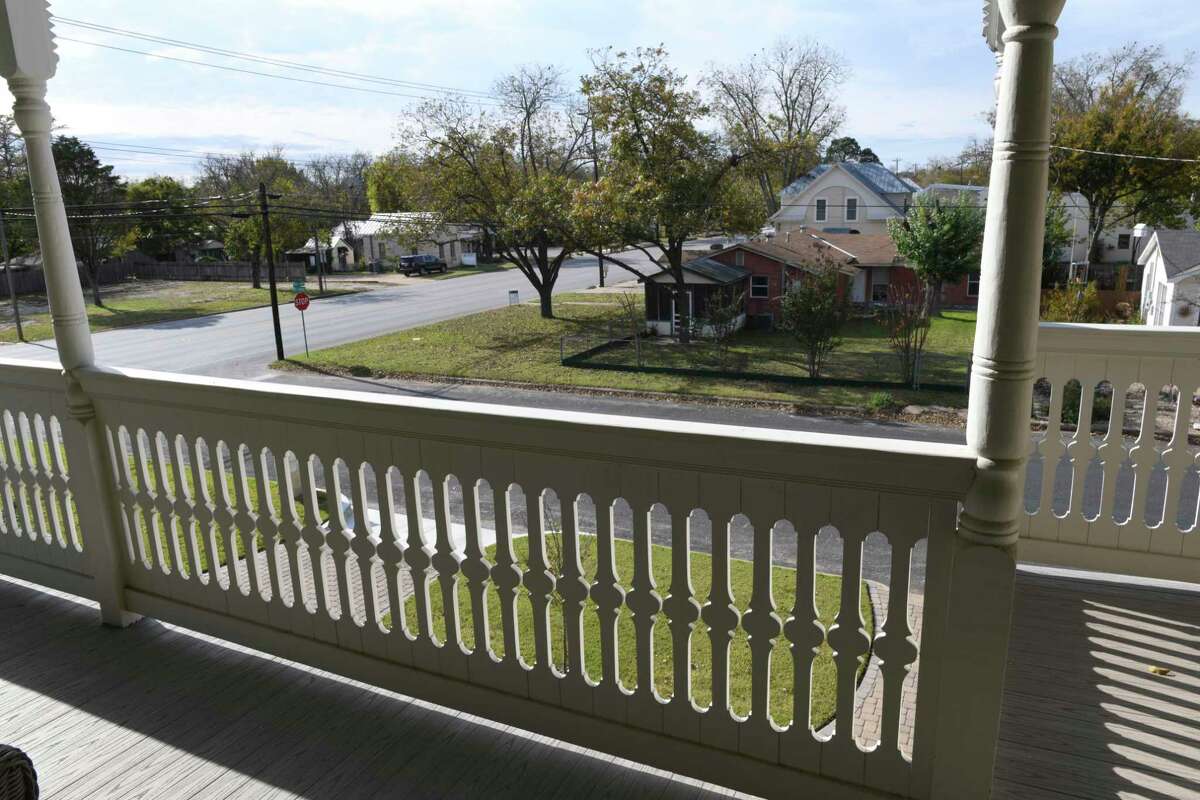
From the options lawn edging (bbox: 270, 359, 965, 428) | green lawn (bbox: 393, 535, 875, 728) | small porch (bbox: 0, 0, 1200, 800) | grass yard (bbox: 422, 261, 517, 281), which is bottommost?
lawn edging (bbox: 270, 359, 965, 428)

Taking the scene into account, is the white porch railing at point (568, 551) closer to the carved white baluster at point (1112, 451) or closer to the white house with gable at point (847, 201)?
the carved white baluster at point (1112, 451)

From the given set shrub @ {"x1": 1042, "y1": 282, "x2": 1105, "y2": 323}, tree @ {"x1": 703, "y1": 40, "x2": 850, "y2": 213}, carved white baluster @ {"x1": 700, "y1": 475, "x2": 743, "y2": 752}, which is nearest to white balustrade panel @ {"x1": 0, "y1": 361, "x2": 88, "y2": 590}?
carved white baluster @ {"x1": 700, "y1": 475, "x2": 743, "y2": 752}

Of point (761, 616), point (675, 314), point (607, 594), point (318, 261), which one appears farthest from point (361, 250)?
point (761, 616)

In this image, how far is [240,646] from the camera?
2578mm

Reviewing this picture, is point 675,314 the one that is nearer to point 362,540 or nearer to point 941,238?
point 941,238

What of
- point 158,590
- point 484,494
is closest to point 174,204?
point 484,494

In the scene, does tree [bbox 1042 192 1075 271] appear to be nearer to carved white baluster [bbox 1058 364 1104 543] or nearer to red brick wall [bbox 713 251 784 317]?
red brick wall [bbox 713 251 784 317]

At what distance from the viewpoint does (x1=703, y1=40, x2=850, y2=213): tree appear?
617 cm

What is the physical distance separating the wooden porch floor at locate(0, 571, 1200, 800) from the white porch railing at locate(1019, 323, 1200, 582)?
0.48 feet

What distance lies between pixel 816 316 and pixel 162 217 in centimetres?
1245

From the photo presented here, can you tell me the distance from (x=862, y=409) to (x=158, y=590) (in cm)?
1170

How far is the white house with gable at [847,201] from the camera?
2622 centimetres

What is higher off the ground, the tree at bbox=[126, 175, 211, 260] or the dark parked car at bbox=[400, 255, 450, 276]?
the tree at bbox=[126, 175, 211, 260]

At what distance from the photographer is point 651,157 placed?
57.9 feet
